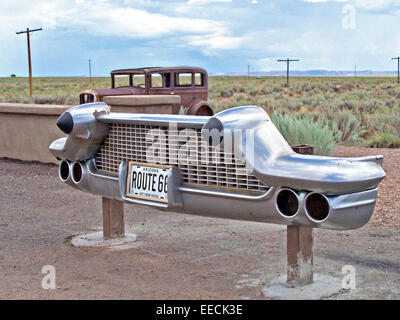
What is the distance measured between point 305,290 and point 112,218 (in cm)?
230

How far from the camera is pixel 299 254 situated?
444 cm

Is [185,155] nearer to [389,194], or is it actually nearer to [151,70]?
[389,194]

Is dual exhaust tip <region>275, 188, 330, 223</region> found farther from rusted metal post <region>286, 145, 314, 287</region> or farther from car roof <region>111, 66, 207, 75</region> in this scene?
car roof <region>111, 66, 207, 75</region>

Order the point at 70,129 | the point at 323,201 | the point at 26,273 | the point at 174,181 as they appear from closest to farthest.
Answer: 1. the point at 323,201
2. the point at 174,181
3. the point at 26,273
4. the point at 70,129

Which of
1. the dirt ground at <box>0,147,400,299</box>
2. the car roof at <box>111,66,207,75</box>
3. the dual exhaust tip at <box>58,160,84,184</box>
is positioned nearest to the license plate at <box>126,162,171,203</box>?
the dirt ground at <box>0,147,400,299</box>

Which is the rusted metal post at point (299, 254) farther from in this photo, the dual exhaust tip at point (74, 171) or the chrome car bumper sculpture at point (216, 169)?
the dual exhaust tip at point (74, 171)

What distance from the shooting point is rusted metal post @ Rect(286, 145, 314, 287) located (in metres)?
4.40

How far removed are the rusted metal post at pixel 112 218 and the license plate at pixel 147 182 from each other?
940 mm

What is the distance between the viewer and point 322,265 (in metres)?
5.07

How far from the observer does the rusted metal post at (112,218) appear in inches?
234

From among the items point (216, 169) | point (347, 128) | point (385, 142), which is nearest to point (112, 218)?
point (216, 169)
